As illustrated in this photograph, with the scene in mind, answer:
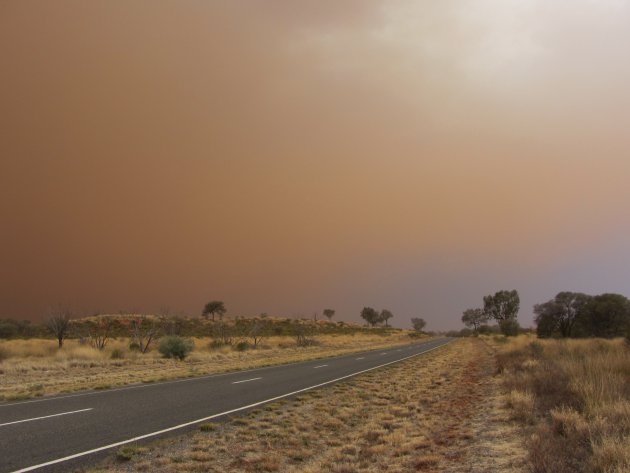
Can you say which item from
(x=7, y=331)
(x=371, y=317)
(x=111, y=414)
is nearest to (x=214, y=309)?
(x=7, y=331)

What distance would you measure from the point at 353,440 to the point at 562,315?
70.3 metres

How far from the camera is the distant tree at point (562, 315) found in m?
67.4

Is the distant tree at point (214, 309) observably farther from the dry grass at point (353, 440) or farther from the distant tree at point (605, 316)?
the dry grass at point (353, 440)

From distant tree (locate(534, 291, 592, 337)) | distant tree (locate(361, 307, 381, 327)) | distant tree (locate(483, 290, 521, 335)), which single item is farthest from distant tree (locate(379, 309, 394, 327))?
distant tree (locate(534, 291, 592, 337))

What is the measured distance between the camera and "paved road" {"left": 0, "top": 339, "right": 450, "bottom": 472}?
823 cm

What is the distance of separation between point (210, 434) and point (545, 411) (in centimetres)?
747

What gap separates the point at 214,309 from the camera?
116 metres

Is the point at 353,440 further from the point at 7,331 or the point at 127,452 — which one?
the point at 7,331

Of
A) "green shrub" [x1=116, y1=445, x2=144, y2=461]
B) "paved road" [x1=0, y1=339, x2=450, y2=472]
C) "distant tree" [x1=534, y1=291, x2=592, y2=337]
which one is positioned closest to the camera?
"green shrub" [x1=116, y1=445, x2=144, y2=461]

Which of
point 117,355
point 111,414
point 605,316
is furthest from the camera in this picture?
point 605,316

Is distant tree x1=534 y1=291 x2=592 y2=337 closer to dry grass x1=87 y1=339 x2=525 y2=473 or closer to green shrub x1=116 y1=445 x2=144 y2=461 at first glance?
dry grass x1=87 y1=339 x2=525 y2=473

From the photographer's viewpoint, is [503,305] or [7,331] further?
[503,305]

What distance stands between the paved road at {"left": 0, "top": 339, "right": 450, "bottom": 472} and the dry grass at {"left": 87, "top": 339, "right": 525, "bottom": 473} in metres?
0.93

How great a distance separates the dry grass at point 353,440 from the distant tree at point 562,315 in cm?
6016
